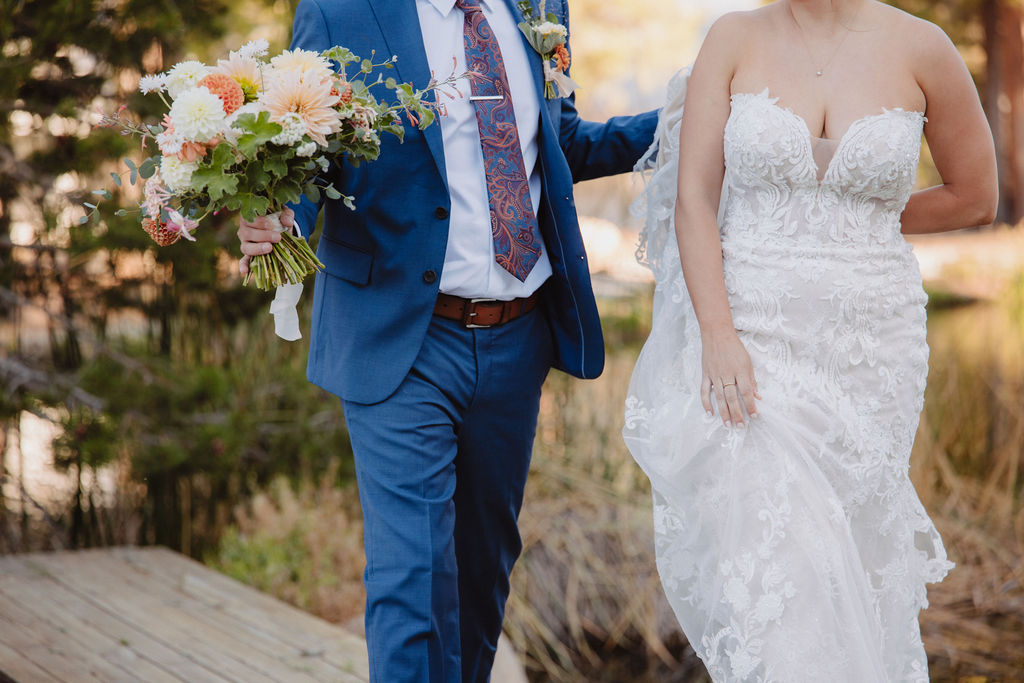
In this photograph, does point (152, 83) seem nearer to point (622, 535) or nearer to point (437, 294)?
point (437, 294)

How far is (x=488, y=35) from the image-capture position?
256cm

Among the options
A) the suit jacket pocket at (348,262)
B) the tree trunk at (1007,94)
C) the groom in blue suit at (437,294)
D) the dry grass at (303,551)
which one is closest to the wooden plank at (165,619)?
the dry grass at (303,551)

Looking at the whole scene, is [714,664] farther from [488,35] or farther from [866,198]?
[488,35]

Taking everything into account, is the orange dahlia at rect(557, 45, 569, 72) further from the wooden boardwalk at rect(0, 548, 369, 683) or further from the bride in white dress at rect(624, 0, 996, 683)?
the wooden boardwalk at rect(0, 548, 369, 683)

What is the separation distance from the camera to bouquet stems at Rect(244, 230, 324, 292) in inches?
87.0

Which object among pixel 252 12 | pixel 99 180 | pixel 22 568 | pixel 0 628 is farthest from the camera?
pixel 252 12

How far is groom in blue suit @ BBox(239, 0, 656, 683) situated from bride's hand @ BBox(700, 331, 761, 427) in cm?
40

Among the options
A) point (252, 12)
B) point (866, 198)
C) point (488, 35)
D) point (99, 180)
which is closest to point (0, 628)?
point (99, 180)

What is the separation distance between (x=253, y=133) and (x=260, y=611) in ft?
7.76

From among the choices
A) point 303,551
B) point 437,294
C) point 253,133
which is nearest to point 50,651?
point 303,551

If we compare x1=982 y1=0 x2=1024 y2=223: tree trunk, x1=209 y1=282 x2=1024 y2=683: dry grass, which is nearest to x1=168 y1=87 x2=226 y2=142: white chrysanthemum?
x1=209 y1=282 x2=1024 y2=683: dry grass

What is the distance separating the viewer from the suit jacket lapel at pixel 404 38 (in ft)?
8.04

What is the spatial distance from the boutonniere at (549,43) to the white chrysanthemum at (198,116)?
96cm

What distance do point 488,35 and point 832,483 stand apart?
138 centimetres
